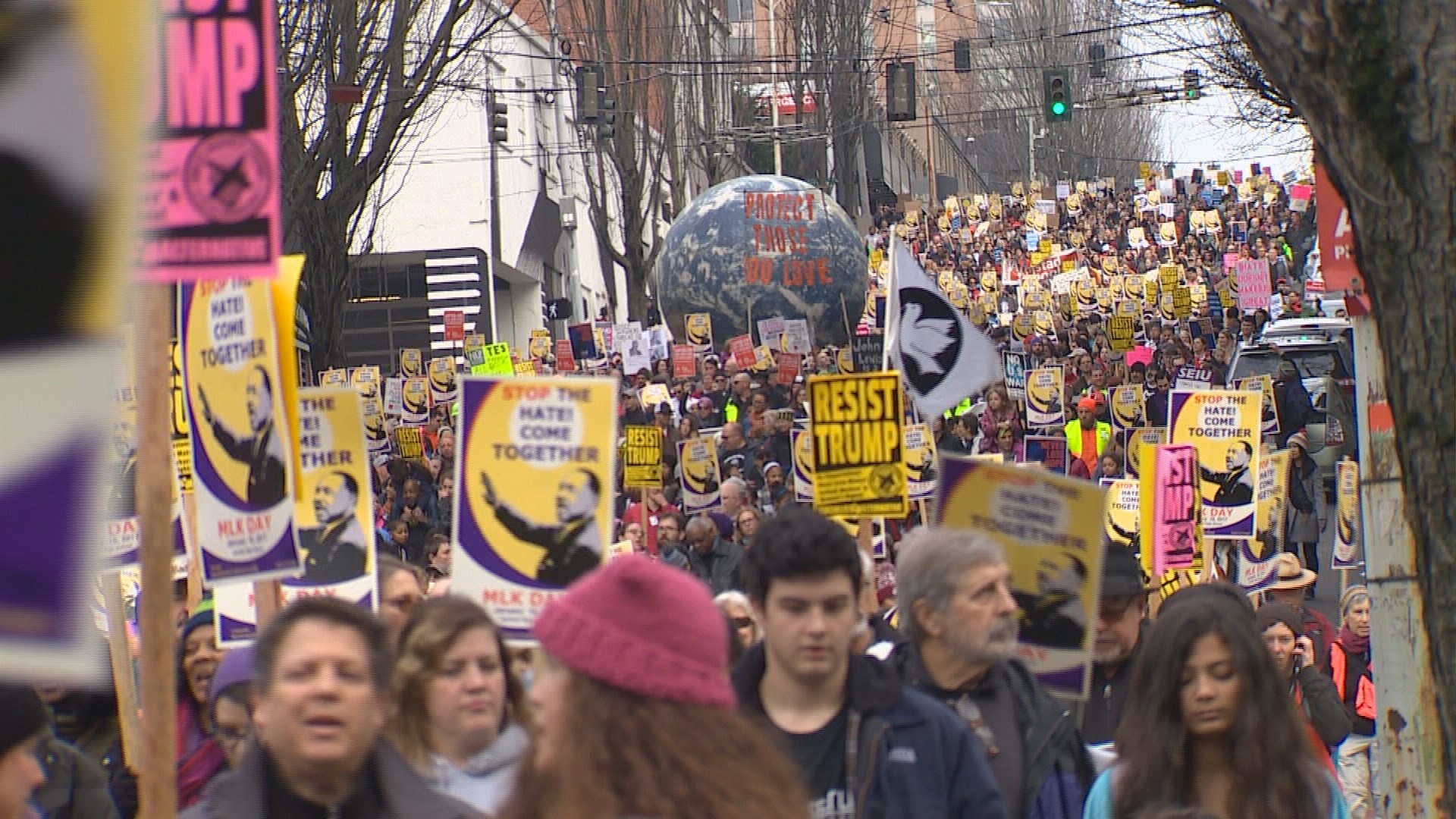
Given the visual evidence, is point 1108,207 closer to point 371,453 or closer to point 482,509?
point 371,453

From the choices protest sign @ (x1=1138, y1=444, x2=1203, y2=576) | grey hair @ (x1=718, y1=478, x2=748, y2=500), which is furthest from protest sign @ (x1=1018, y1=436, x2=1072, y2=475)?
protest sign @ (x1=1138, y1=444, x2=1203, y2=576)

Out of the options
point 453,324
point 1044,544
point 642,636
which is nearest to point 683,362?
point 453,324

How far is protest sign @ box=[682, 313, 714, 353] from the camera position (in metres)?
30.2

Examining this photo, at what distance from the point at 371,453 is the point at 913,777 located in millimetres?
19302

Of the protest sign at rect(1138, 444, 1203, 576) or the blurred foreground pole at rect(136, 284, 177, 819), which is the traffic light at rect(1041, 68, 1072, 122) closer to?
the protest sign at rect(1138, 444, 1203, 576)

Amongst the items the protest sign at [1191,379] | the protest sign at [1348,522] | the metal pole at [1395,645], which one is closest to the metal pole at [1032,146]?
the protest sign at [1191,379]

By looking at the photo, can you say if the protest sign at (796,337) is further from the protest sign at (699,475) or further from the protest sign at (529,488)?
the protest sign at (529,488)

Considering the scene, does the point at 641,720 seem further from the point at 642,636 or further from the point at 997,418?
the point at 997,418

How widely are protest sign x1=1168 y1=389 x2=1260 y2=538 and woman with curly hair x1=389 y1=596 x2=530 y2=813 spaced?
788cm

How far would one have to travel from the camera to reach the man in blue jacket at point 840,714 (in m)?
3.96

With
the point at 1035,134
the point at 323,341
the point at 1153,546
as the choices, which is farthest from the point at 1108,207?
the point at 1153,546

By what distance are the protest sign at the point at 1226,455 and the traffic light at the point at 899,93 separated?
59.8 feet

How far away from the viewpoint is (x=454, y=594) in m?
4.55

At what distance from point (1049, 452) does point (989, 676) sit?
14339 millimetres
